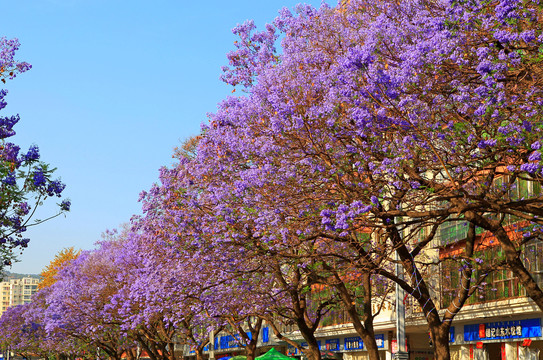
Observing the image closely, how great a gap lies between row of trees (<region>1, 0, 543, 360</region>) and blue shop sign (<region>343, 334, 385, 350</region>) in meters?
11.8

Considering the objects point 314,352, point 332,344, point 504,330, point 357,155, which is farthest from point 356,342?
point 357,155

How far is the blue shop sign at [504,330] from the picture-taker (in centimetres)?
2466

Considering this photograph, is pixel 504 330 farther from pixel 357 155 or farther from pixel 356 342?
pixel 357 155

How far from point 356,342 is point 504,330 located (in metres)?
13.4

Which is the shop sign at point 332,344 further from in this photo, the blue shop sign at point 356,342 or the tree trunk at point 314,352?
the tree trunk at point 314,352

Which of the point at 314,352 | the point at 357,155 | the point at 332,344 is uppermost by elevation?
the point at 357,155

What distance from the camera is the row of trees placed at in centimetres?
1155

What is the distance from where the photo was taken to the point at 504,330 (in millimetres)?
26281

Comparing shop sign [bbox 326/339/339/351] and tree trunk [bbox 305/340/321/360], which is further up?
shop sign [bbox 326/339/339/351]

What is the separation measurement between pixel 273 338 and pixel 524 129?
4137 centimetres

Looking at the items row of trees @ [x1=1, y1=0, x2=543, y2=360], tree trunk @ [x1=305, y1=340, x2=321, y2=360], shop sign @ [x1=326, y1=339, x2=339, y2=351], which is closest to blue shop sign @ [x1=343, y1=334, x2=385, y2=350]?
shop sign @ [x1=326, y1=339, x2=339, y2=351]

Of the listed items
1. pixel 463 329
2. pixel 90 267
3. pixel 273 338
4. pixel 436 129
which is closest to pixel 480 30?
pixel 436 129

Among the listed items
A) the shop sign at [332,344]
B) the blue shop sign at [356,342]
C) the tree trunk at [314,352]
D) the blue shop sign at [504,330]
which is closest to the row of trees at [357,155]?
the tree trunk at [314,352]

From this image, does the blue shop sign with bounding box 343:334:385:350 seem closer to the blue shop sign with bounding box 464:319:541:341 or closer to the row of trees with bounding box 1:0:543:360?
the blue shop sign with bounding box 464:319:541:341
